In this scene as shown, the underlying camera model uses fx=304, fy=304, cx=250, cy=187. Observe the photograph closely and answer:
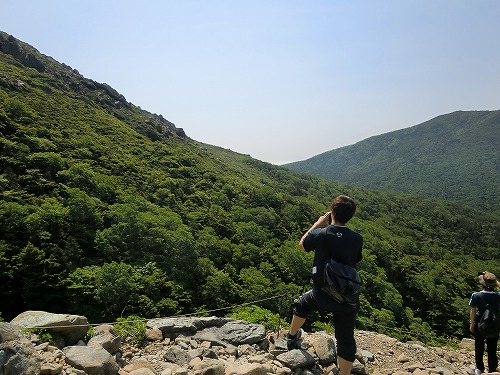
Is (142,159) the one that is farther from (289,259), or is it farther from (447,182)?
(447,182)

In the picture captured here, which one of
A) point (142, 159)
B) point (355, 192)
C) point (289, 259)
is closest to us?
point (289, 259)

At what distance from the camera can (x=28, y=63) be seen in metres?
89.8

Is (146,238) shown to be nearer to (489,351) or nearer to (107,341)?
(107,341)

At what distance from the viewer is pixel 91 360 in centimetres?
360

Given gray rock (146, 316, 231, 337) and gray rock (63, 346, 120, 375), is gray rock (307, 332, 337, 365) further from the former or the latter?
gray rock (63, 346, 120, 375)

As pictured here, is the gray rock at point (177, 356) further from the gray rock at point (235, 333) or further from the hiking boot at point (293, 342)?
the hiking boot at point (293, 342)

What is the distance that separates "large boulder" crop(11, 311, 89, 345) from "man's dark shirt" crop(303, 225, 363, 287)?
3.40 metres

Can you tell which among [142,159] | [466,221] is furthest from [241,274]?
[466,221]

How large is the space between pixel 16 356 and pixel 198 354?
2224 mm

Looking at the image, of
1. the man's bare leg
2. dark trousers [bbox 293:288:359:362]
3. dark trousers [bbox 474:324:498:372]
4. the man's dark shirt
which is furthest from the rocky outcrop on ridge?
the man's dark shirt

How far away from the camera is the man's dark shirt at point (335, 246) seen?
3.44 metres

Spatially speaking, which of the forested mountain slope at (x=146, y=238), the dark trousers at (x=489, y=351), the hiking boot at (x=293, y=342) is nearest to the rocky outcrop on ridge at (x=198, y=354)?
the hiking boot at (x=293, y=342)

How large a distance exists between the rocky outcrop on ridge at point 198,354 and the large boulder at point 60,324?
3 cm

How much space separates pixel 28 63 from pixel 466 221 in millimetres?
150255
